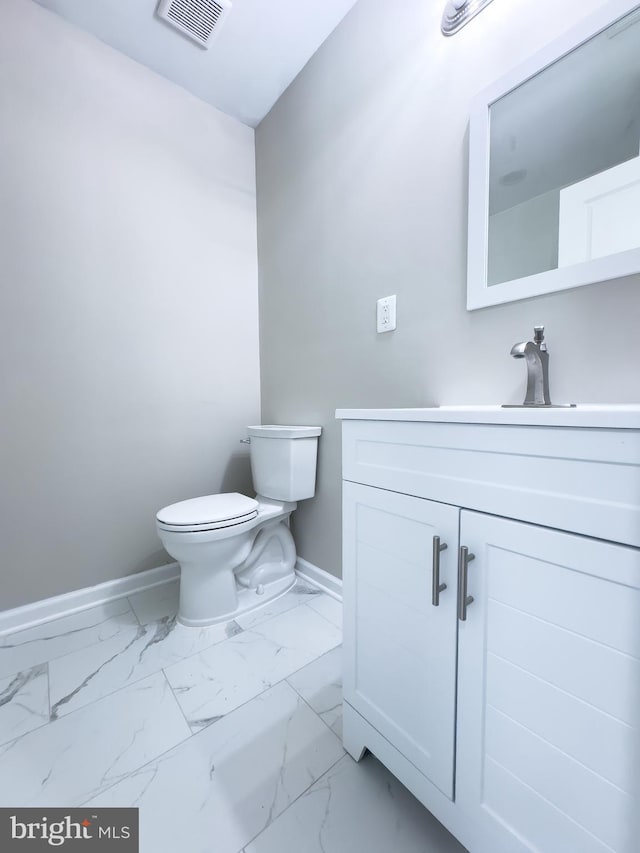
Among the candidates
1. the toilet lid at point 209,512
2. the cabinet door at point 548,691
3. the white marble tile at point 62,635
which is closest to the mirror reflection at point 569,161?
the cabinet door at point 548,691

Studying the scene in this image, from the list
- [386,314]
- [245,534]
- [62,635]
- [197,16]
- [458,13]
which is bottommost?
[62,635]

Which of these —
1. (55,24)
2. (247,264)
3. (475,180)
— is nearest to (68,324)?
(247,264)

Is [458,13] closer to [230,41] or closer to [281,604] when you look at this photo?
[230,41]

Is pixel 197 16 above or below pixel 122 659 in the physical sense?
above

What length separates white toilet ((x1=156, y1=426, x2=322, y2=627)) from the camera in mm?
1283

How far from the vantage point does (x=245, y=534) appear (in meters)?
1.44

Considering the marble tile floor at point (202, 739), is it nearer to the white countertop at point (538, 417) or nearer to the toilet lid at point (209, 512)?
the toilet lid at point (209, 512)

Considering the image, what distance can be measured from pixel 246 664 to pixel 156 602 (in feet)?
2.01

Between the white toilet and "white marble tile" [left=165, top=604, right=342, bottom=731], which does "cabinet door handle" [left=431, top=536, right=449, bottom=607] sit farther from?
the white toilet

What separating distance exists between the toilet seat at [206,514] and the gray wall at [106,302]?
1.11 ft

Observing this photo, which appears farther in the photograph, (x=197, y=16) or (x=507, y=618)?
(x=197, y=16)

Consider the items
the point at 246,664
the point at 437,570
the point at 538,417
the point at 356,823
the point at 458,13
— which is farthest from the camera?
the point at 246,664

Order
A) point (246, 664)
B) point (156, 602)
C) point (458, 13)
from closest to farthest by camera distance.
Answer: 1. point (458, 13)
2. point (246, 664)
3. point (156, 602)

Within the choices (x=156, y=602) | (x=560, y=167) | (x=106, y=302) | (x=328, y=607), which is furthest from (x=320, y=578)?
(x=560, y=167)
